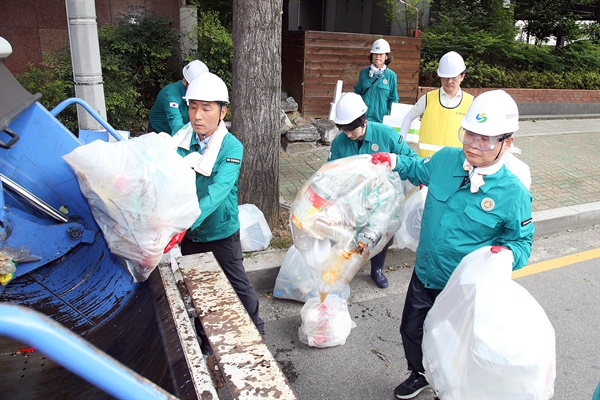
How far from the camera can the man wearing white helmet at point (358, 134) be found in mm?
3369

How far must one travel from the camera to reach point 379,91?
19.4 ft

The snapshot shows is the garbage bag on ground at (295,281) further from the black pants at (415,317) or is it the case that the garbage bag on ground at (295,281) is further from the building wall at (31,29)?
the building wall at (31,29)

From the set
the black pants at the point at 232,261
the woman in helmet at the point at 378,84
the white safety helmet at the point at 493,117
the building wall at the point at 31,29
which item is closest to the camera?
the white safety helmet at the point at 493,117

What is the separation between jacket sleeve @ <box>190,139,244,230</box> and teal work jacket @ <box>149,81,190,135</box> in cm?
173

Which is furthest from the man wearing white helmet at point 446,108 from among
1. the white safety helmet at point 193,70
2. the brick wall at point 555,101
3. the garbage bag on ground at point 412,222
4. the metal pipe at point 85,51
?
the brick wall at point 555,101

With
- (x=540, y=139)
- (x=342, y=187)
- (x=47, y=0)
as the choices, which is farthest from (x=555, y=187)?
(x=47, y=0)

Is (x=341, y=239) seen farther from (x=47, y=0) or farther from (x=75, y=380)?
(x=47, y=0)

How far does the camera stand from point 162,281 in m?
2.35

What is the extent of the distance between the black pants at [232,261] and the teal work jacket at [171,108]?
5.41 feet

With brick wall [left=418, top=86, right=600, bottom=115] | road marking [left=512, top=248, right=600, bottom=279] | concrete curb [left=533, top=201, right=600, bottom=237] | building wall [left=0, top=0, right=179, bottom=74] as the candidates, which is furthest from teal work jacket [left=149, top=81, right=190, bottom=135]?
brick wall [left=418, top=86, right=600, bottom=115]

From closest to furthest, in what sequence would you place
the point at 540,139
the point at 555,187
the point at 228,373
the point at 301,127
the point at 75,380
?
the point at 228,373, the point at 75,380, the point at 555,187, the point at 301,127, the point at 540,139

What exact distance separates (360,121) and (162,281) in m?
1.80

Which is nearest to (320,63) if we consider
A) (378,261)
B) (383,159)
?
(378,261)

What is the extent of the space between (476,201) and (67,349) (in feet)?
6.31
